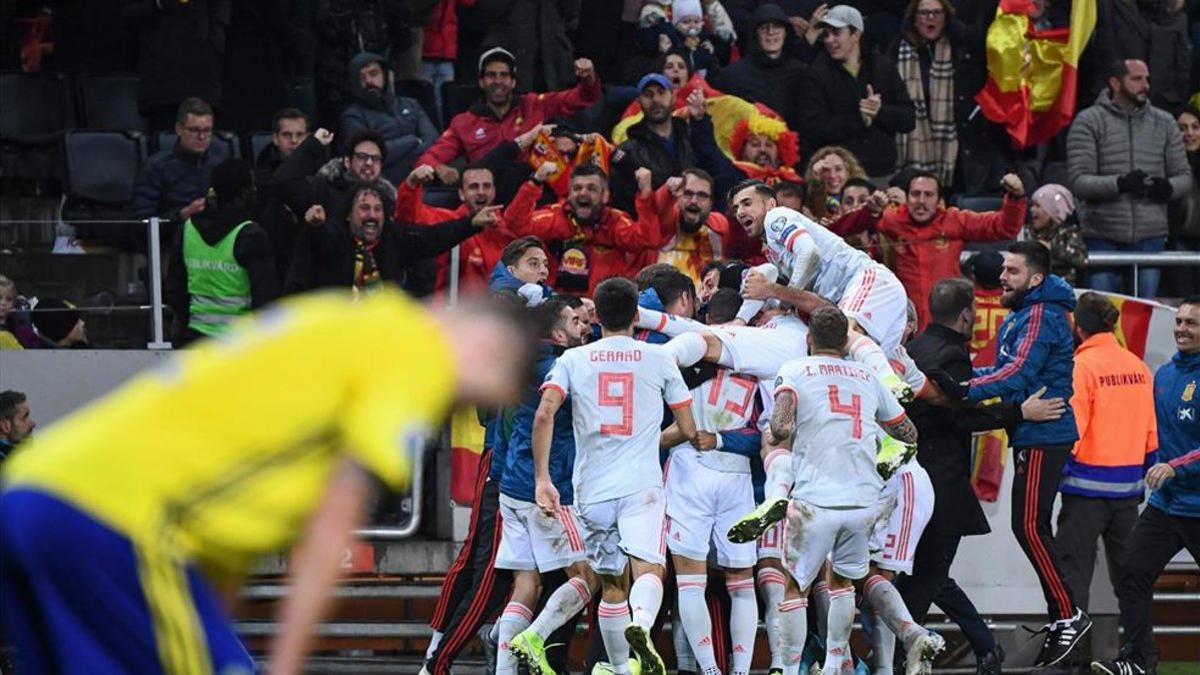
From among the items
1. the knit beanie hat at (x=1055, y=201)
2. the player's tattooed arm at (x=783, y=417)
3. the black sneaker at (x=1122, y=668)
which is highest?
the knit beanie hat at (x=1055, y=201)

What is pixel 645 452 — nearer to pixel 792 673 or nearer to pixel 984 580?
pixel 792 673

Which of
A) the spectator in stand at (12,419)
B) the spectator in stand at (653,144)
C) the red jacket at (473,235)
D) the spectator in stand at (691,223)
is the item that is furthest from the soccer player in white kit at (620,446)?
the spectator in stand at (12,419)

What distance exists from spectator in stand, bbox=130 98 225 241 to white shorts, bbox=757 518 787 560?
4.78m

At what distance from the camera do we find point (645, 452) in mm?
10898

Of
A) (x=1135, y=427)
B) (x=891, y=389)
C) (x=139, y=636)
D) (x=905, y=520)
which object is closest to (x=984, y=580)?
(x=1135, y=427)

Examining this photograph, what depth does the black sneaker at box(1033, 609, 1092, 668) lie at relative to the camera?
12.2 meters

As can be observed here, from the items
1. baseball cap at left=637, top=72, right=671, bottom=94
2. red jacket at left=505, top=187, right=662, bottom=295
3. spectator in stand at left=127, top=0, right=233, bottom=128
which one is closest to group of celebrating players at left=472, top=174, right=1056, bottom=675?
red jacket at left=505, top=187, right=662, bottom=295

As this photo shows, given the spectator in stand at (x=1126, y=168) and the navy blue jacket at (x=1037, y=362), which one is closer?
the navy blue jacket at (x=1037, y=362)

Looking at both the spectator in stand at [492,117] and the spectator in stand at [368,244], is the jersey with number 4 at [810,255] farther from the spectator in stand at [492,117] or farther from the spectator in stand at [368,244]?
the spectator in stand at [492,117]

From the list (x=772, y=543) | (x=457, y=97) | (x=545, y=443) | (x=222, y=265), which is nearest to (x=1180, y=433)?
(x=772, y=543)

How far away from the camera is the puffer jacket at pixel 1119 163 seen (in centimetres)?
1541

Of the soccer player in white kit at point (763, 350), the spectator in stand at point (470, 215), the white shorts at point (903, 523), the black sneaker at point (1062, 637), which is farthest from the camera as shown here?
the spectator in stand at point (470, 215)

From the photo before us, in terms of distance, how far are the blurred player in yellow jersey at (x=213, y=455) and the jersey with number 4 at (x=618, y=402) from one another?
669 centimetres

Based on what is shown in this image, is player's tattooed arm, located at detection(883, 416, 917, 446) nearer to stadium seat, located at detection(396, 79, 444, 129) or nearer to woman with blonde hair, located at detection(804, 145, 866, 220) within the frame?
woman with blonde hair, located at detection(804, 145, 866, 220)
